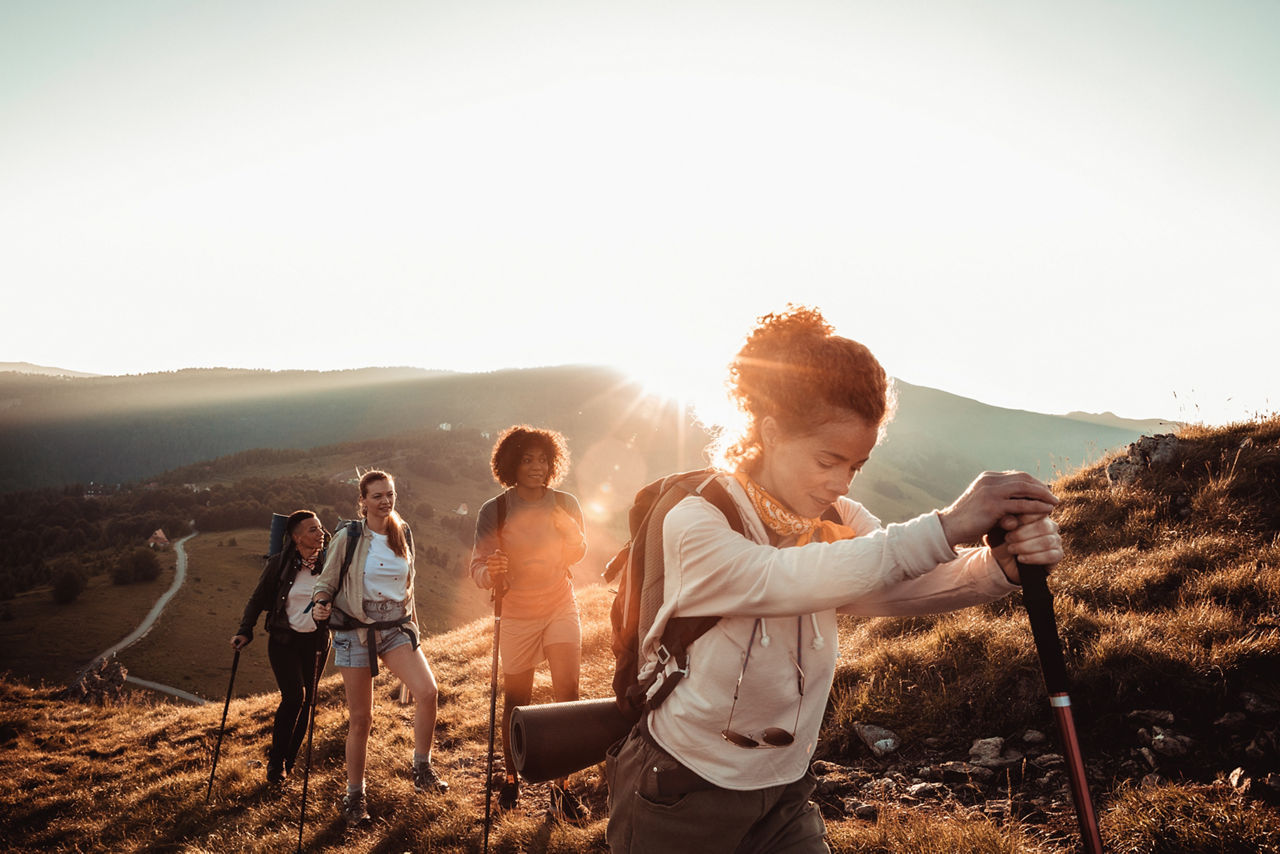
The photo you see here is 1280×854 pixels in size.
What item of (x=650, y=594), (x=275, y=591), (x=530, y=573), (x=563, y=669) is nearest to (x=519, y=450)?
(x=530, y=573)

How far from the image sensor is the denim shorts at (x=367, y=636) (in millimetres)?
5539

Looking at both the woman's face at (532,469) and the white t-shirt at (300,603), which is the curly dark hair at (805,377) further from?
the white t-shirt at (300,603)

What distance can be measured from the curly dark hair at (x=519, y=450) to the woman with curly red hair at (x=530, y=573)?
10 mm

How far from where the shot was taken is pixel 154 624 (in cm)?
6506

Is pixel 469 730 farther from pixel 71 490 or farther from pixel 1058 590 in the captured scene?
pixel 71 490

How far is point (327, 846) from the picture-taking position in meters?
5.41

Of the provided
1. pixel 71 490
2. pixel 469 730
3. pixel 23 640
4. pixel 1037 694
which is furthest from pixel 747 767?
pixel 71 490

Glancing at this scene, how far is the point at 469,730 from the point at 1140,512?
8.14 meters

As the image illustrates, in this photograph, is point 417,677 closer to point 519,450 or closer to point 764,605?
point 519,450

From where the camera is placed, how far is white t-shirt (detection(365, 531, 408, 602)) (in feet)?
18.9

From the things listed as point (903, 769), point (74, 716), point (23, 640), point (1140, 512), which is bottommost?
point (23, 640)

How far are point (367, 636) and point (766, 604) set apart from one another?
16.3 feet

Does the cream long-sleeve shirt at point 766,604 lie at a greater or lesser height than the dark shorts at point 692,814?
greater

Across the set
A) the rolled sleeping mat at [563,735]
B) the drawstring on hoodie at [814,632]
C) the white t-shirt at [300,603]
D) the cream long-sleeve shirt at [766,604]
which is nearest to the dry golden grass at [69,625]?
the white t-shirt at [300,603]
